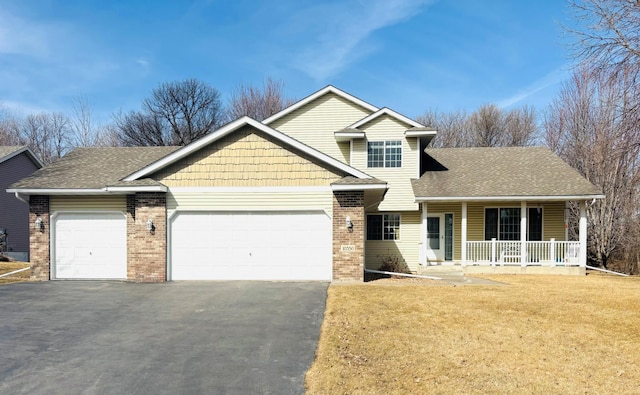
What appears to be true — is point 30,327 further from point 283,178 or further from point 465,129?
point 465,129

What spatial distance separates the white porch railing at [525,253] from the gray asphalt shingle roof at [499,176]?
2.12m

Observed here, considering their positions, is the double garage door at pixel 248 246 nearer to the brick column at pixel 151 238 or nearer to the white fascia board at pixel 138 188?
the brick column at pixel 151 238

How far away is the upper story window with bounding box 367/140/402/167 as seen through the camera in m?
16.7

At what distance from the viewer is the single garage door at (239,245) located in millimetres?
12367

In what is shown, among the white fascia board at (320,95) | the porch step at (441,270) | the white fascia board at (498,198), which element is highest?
the white fascia board at (320,95)

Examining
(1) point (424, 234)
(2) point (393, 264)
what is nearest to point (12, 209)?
(2) point (393, 264)

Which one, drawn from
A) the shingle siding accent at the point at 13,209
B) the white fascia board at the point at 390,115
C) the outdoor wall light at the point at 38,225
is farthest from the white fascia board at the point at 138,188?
the shingle siding accent at the point at 13,209

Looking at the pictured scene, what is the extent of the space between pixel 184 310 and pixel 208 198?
4.43 meters

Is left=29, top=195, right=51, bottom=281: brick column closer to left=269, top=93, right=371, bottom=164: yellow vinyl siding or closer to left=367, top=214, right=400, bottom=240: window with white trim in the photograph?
left=269, top=93, right=371, bottom=164: yellow vinyl siding

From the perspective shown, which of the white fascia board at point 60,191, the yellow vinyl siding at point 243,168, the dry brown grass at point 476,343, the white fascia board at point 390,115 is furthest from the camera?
the white fascia board at point 390,115

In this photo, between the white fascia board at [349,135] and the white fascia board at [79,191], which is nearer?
the white fascia board at [79,191]

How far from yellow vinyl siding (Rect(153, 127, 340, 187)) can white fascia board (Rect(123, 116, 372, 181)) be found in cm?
24

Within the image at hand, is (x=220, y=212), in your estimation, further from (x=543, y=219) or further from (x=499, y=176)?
(x=543, y=219)

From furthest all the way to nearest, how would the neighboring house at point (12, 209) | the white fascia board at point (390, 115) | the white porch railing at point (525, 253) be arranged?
the neighboring house at point (12, 209) → the white fascia board at point (390, 115) → the white porch railing at point (525, 253)
